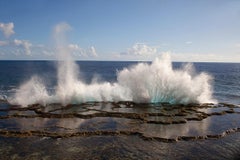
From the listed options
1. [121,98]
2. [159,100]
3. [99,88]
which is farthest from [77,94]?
[159,100]

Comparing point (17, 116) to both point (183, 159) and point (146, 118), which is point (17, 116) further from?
point (183, 159)

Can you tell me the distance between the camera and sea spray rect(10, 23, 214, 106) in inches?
1215

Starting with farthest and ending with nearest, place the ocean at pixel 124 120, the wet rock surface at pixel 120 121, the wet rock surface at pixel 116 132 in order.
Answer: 1. the wet rock surface at pixel 120 121
2. the ocean at pixel 124 120
3. the wet rock surface at pixel 116 132

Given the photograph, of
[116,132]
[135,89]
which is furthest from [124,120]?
[135,89]

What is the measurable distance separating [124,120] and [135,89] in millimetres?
10477

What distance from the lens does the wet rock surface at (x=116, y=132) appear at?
563 inches

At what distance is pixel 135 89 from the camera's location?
32.2 m

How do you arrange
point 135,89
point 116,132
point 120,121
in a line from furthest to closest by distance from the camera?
point 135,89
point 120,121
point 116,132

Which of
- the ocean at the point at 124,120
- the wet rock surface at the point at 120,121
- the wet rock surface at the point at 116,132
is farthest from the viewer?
the wet rock surface at the point at 120,121

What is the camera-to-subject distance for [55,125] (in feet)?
65.6

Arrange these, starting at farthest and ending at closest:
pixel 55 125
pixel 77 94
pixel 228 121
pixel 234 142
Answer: pixel 77 94 → pixel 228 121 → pixel 55 125 → pixel 234 142

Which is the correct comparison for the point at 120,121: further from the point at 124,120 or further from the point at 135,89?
the point at 135,89

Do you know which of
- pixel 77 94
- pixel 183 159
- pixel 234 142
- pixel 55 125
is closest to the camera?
pixel 183 159

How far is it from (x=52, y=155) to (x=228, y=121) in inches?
709
